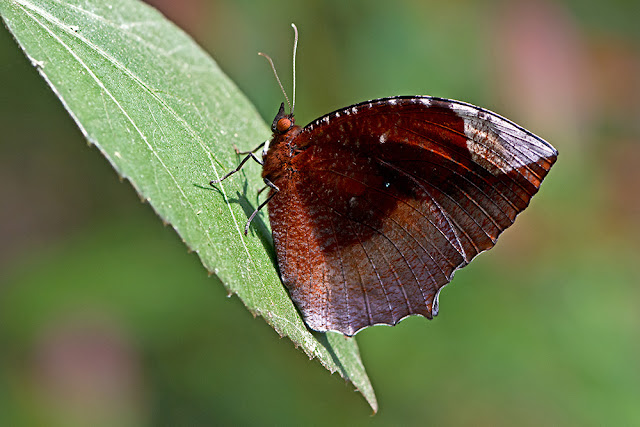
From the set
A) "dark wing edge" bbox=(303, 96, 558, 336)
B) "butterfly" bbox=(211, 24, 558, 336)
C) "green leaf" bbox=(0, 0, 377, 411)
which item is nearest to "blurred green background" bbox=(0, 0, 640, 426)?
"green leaf" bbox=(0, 0, 377, 411)

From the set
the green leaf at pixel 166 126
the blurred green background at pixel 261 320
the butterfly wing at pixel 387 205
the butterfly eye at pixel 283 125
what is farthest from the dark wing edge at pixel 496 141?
the blurred green background at pixel 261 320

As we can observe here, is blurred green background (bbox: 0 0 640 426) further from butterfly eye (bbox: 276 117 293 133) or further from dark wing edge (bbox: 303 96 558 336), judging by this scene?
dark wing edge (bbox: 303 96 558 336)

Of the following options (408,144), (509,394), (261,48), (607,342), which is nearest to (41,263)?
Result: (261,48)

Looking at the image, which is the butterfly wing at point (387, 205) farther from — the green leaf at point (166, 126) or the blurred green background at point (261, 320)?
the blurred green background at point (261, 320)

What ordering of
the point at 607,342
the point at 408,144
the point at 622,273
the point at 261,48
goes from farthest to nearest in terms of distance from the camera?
the point at 622,273 → the point at 261,48 → the point at 607,342 → the point at 408,144

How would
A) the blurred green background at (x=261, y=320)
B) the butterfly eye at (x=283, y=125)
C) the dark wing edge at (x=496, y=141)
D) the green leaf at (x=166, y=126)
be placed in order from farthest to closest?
the blurred green background at (x=261, y=320) < the butterfly eye at (x=283, y=125) < the dark wing edge at (x=496, y=141) < the green leaf at (x=166, y=126)

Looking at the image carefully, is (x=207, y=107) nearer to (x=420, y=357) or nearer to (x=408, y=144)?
(x=408, y=144)
